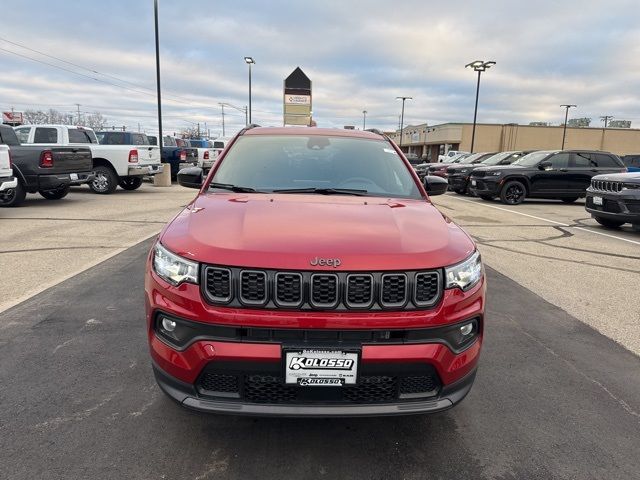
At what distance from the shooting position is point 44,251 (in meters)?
A: 7.00

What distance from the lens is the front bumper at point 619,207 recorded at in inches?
372

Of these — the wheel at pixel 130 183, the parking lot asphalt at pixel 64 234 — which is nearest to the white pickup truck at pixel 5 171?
the parking lot asphalt at pixel 64 234

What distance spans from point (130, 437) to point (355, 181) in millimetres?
2301

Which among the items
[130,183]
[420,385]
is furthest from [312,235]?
[130,183]

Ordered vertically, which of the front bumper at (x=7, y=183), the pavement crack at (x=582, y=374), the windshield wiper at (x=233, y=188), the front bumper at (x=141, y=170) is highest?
the windshield wiper at (x=233, y=188)

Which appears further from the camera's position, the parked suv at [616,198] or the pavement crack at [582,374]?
the parked suv at [616,198]

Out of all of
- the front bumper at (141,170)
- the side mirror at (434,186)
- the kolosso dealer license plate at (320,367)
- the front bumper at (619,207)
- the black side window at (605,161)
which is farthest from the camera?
Result: the black side window at (605,161)

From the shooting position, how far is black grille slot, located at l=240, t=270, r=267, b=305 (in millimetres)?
2216

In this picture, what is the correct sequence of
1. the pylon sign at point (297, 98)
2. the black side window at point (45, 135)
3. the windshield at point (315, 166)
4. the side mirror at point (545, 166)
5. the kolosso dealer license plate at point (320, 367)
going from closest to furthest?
the kolosso dealer license plate at point (320, 367), the windshield at point (315, 166), the black side window at point (45, 135), the side mirror at point (545, 166), the pylon sign at point (297, 98)

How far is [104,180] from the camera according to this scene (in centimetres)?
1537

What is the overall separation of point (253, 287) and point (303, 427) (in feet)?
3.51

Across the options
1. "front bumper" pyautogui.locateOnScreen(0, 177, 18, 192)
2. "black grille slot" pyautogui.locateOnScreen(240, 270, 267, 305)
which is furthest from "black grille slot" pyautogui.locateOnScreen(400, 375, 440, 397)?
"front bumper" pyautogui.locateOnScreen(0, 177, 18, 192)

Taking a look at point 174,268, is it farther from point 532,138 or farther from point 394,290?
point 532,138

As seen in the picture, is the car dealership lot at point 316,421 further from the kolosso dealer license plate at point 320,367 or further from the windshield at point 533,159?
the windshield at point 533,159
